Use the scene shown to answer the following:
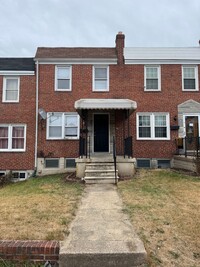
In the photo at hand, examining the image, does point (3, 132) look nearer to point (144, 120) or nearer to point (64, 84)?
point (64, 84)

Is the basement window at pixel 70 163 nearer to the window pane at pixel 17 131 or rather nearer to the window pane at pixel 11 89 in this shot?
the window pane at pixel 17 131

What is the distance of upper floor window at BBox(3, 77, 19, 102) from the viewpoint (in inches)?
537

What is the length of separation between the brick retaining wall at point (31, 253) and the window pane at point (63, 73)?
11.3 m

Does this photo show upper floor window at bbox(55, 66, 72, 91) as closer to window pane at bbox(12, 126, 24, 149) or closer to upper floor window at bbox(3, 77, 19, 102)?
upper floor window at bbox(3, 77, 19, 102)

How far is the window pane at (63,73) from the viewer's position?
45.1 ft

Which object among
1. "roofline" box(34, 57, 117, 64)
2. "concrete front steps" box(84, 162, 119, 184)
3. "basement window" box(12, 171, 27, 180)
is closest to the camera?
"concrete front steps" box(84, 162, 119, 184)

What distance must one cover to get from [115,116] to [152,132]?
234 centimetres

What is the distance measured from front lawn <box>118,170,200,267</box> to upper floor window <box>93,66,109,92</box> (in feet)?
21.1

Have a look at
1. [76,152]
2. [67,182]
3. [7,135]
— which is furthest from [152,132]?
[7,135]

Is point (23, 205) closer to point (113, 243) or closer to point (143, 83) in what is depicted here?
point (113, 243)

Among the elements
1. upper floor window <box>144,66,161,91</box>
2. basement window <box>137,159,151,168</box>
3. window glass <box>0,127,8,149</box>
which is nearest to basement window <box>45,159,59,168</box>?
window glass <box>0,127,8,149</box>

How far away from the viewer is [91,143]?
43.3 feet

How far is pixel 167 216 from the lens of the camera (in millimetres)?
5316

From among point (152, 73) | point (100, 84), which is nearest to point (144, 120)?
point (152, 73)
